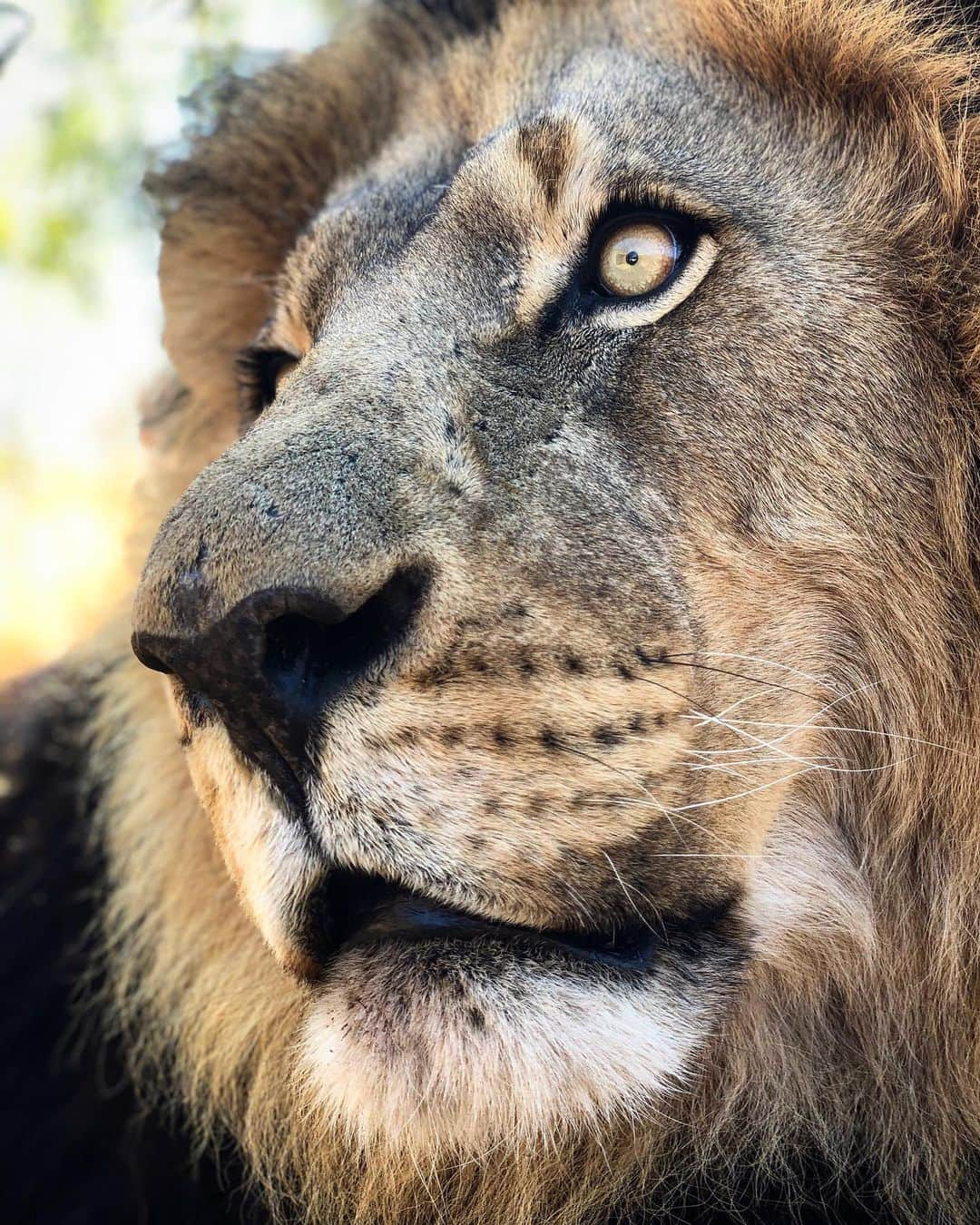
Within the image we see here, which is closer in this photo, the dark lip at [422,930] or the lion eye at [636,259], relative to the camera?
the dark lip at [422,930]

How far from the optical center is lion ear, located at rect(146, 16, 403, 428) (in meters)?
2.98

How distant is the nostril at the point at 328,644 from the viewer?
5.16 ft

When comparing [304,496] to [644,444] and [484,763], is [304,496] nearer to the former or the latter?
[484,763]

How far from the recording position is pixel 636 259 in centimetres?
212

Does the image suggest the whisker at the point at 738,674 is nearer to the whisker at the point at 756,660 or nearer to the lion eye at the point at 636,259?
the whisker at the point at 756,660

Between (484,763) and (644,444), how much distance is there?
0.60m

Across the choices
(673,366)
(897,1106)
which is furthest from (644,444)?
(897,1106)

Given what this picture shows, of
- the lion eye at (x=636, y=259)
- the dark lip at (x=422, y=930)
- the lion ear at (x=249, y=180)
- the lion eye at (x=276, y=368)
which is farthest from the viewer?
the lion ear at (x=249, y=180)

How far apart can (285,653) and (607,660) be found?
1.42 ft

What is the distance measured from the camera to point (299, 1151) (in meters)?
2.46

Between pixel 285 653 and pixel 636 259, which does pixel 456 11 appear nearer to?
pixel 636 259

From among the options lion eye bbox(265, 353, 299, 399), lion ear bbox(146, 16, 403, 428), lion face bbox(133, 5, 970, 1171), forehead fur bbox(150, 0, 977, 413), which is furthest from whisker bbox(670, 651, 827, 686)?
lion ear bbox(146, 16, 403, 428)

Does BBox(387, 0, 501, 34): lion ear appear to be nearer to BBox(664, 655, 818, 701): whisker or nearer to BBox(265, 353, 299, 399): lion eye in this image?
BBox(265, 353, 299, 399): lion eye

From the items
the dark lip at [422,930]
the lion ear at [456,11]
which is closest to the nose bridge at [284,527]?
the dark lip at [422,930]
